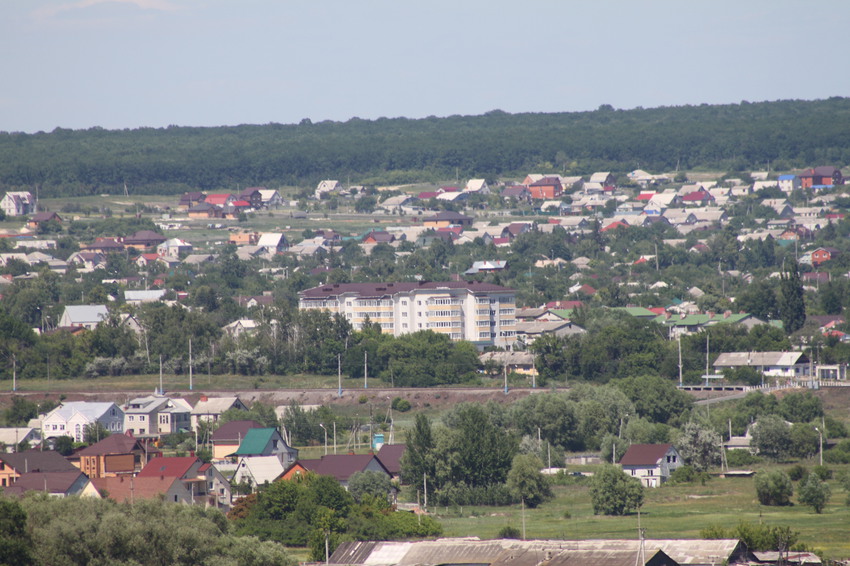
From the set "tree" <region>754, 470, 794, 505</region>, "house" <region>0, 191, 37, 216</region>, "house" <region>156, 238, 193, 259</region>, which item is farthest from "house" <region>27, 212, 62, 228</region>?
"tree" <region>754, 470, 794, 505</region>

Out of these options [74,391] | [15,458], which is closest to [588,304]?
[74,391]

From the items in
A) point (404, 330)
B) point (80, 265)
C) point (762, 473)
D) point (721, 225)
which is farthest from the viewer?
point (721, 225)

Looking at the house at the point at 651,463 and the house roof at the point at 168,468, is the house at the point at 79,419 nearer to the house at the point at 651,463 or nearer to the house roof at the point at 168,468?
the house roof at the point at 168,468

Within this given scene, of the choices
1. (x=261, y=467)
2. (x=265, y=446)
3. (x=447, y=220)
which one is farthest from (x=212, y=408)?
(x=447, y=220)

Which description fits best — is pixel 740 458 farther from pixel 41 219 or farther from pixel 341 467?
pixel 41 219

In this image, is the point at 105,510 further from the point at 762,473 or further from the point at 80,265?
the point at 80,265

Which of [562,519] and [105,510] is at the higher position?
[105,510]

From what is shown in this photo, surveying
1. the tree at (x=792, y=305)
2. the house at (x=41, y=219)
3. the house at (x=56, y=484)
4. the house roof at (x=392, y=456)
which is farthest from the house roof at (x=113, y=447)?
→ the house at (x=41, y=219)
